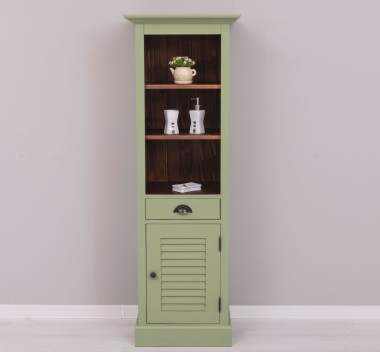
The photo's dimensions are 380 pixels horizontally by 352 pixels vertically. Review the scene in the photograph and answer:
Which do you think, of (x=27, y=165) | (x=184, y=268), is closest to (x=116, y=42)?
(x=27, y=165)

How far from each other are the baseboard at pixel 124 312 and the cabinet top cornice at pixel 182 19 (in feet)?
4.79

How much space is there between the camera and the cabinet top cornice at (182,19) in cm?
304

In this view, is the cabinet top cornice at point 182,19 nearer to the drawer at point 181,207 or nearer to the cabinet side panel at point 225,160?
the cabinet side panel at point 225,160

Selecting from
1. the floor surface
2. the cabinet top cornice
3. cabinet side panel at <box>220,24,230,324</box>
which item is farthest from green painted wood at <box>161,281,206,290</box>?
the cabinet top cornice

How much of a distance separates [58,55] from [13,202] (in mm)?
778

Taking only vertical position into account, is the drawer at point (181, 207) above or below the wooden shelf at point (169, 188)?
below

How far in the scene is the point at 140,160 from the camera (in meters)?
3.17

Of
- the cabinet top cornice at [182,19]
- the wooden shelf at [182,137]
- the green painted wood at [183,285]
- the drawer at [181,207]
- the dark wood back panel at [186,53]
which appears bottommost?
the green painted wood at [183,285]

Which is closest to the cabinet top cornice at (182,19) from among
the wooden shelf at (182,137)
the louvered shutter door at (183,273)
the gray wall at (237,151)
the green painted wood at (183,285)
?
the gray wall at (237,151)

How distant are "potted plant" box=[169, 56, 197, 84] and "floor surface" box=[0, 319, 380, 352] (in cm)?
124

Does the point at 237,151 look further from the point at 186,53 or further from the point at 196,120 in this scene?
the point at 186,53

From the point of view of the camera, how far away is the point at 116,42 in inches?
135

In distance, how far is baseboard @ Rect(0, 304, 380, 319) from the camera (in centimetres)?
359

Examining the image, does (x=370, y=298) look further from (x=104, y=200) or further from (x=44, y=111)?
(x=44, y=111)
